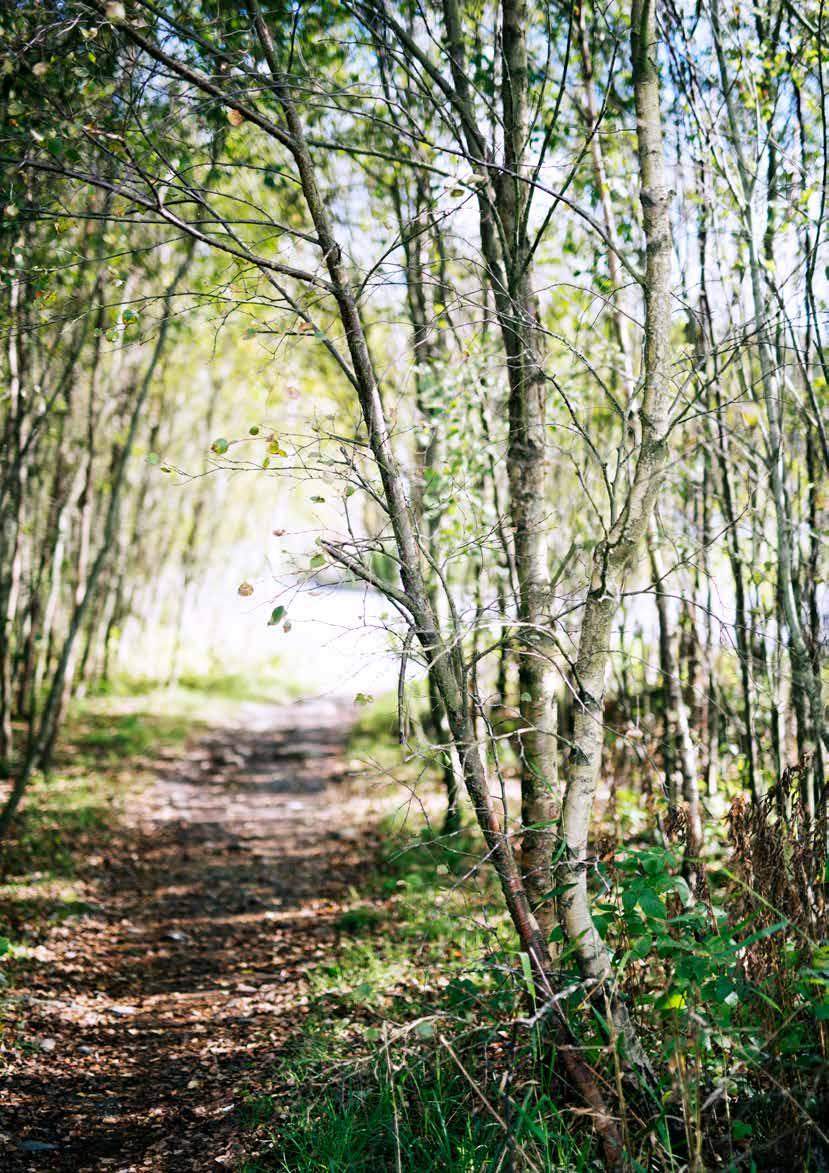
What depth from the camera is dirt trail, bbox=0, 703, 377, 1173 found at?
118 inches

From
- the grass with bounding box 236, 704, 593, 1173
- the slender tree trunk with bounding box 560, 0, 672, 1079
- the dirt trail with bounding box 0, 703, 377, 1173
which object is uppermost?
the slender tree trunk with bounding box 560, 0, 672, 1079

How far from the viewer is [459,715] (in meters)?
2.72

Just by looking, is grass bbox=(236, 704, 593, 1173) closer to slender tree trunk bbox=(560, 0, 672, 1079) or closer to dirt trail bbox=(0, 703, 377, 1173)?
A: dirt trail bbox=(0, 703, 377, 1173)

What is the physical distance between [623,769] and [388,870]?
2158 mm

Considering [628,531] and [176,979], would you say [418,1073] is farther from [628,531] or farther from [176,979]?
[628,531]

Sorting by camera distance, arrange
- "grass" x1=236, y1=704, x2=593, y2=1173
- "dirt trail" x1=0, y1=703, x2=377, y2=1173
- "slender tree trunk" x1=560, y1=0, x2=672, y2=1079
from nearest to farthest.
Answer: "grass" x1=236, y1=704, x2=593, y2=1173 → "slender tree trunk" x1=560, y1=0, x2=672, y2=1079 → "dirt trail" x1=0, y1=703, x2=377, y2=1173

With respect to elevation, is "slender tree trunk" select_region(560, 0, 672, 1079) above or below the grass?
above

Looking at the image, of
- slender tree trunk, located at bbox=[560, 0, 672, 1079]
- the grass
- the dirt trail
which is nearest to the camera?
the grass

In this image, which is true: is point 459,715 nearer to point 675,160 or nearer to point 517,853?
point 517,853

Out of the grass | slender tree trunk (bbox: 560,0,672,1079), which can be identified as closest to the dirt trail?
the grass

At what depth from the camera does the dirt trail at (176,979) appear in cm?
300

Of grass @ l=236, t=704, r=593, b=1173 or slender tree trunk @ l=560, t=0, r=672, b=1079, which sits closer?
grass @ l=236, t=704, r=593, b=1173

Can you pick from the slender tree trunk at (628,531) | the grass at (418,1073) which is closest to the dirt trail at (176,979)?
the grass at (418,1073)

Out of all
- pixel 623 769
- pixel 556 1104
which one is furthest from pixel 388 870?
pixel 556 1104
